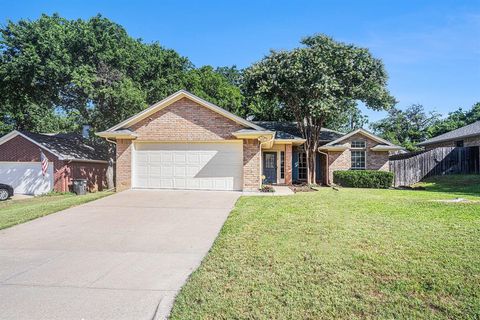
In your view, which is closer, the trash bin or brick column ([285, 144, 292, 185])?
brick column ([285, 144, 292, 185])

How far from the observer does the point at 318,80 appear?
18391 millimetres

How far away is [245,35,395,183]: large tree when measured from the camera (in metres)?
18.6

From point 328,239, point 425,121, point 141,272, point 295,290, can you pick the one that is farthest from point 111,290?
point 425,121

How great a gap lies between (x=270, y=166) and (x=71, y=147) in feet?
50.7

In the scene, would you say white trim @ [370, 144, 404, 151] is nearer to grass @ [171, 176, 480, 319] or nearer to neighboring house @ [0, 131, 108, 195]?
grass @ [171, 176, 480, 319]

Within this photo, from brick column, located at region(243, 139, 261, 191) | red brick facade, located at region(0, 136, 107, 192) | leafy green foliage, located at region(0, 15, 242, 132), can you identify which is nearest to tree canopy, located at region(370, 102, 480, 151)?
leafy green foliage, located at region(0, 15, 242, 132)

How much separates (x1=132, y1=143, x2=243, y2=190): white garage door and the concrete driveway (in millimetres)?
3939

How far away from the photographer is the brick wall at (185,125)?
14602 mm

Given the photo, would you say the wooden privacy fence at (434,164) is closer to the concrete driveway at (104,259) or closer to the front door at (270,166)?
the front door at (270,166)

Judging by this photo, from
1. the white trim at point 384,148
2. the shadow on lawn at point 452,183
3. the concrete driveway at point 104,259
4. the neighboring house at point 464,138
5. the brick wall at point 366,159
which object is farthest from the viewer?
the neighboring house at point 464,138

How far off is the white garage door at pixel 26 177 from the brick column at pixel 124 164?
956cm

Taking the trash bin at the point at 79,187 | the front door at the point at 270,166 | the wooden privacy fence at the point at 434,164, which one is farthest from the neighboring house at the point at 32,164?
the wooden privacy fence at the point at 434,164

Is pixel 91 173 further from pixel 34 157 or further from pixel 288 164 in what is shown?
pixel 288 164

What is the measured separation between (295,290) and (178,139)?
37.2ft
